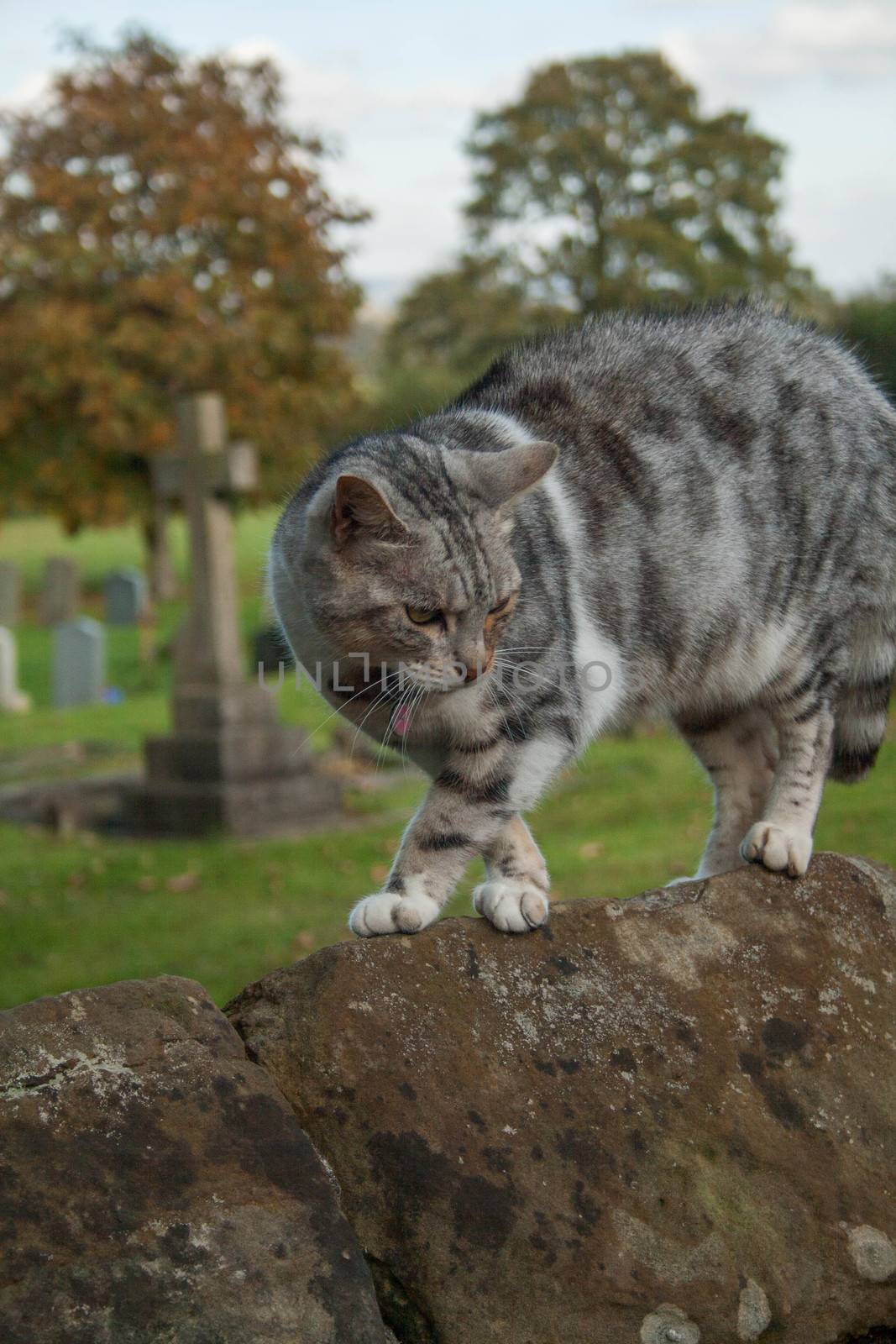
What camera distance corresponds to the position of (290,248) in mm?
23062

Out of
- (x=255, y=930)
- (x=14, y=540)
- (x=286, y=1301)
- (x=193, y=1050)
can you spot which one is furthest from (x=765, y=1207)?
(x=14, y=540)

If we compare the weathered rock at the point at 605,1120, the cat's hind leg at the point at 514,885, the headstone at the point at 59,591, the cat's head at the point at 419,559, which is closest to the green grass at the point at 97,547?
the headstone at the point at 59,591

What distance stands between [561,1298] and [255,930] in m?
5.80

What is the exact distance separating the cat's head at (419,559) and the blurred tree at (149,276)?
60.4ft

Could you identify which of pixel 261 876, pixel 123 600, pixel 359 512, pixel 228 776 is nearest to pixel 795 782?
pixel 359 512

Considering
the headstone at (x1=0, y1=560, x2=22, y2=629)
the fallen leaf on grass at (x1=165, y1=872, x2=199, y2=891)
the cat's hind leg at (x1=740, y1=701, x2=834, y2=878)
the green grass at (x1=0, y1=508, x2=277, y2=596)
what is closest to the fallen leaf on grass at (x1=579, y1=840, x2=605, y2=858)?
the fallen leaf on grass at (x1=165, y1=872, x2=199, y2=891)

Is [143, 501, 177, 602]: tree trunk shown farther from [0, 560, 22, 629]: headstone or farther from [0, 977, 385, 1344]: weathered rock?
[0, 977, 385, 1344]: weathered rock

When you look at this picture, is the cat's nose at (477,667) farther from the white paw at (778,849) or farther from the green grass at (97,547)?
the green grass at (97,547)

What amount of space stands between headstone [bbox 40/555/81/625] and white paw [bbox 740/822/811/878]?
23.3 meters

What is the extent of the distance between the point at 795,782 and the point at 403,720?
1289 millimetres

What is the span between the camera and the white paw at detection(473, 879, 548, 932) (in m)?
3.33

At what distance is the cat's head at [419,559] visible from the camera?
10.9 feet

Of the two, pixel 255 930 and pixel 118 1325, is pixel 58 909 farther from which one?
pixel 118 1325

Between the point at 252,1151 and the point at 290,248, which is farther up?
the point at 290,248
